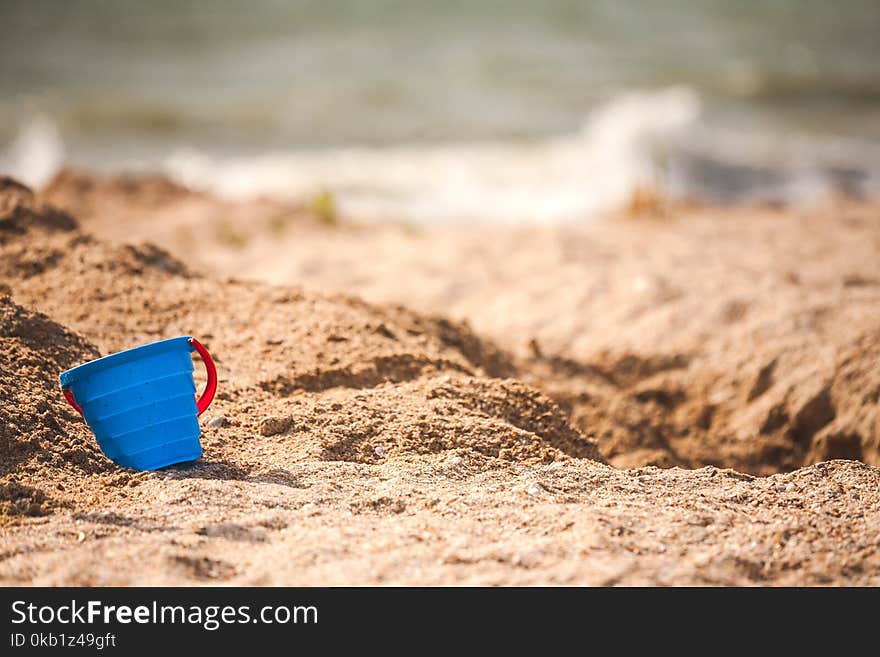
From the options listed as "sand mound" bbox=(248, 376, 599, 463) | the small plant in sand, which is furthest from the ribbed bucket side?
the small plant in sand

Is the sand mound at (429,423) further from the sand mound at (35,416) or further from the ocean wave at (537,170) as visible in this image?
the ocean wave at (537,170)

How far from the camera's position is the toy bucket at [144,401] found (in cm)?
298

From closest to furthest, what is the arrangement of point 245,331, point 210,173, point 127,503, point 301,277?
point 127,503
point 245,331
point 301,277
point 210,173

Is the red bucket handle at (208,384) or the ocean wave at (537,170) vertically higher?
the ocean wave at (537,170)

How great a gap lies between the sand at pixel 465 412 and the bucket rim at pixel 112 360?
0.37 meters

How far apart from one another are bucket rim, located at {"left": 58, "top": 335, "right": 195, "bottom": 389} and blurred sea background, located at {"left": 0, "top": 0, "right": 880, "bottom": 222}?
20.6 feet

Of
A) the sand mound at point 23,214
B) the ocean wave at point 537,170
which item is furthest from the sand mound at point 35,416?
the ocean wave at point 537,170

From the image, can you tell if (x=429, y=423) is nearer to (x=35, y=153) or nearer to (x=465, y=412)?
(x=465, y=412)

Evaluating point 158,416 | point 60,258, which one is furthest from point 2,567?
point 60,258

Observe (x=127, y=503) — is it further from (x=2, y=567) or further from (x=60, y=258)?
(x=60, y=258)

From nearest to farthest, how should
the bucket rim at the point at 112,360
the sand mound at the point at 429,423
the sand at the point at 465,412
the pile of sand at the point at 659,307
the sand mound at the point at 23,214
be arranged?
the sand at the point at 465,412, the bucket rim at the point at 112,360, the sand mound at the point at 429,423, the pile of sand at the point at 659,307, the sand mound at the point at 23,214

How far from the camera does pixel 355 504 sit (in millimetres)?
3008

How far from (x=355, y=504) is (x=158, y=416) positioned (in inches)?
27.4

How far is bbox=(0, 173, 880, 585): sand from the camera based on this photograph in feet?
8.94
